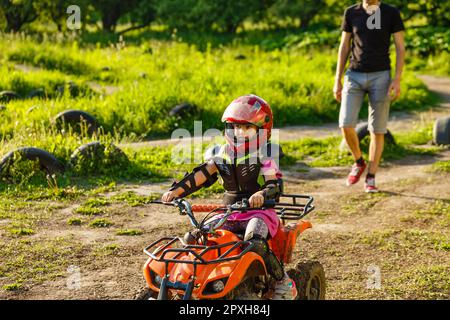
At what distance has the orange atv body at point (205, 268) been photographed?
395 centimetres

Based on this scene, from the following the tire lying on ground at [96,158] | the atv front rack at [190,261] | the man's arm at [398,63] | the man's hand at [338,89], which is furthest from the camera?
the tire lying on ground at [96,158]

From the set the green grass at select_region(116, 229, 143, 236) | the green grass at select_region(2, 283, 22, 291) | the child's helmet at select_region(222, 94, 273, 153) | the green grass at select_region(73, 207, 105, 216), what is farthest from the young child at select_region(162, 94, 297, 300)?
the green grass at select_region(73, 207, 105, 216)

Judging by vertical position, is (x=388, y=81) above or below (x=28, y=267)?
above

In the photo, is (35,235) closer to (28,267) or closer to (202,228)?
(28,267)

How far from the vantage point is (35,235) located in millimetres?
6457

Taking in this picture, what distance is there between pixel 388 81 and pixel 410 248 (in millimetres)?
2329

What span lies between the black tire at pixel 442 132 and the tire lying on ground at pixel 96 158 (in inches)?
171

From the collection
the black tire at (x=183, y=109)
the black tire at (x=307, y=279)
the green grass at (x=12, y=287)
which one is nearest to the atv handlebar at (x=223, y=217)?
the black tire at (x=307, y=279)

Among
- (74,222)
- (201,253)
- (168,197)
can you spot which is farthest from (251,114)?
(74,222)

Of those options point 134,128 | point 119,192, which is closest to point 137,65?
point 134,128

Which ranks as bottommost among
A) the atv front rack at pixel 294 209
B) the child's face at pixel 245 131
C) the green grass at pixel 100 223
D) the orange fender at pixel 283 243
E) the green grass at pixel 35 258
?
the green grass at pixel 100 223

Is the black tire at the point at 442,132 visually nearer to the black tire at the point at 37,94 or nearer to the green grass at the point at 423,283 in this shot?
the green grass at the point at 423,283

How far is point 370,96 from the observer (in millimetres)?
8031

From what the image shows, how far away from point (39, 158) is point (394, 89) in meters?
3.78
